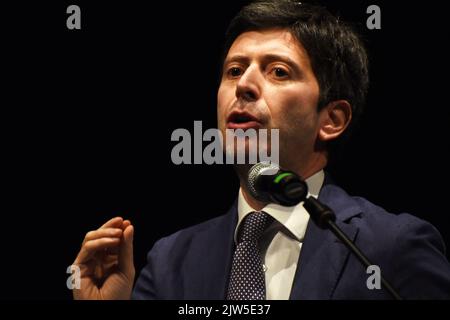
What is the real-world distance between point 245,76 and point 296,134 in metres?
0.26

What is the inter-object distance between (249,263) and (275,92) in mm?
570

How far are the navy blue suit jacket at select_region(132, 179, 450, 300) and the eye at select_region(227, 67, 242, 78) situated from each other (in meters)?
0.49

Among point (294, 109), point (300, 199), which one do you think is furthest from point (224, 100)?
point (300, 199)

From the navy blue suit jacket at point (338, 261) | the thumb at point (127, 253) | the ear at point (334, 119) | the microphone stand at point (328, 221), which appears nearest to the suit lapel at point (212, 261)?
the navy blue suit jacket at point (338, 261)

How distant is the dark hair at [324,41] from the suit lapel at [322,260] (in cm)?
41

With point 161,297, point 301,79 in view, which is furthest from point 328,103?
point 161,297

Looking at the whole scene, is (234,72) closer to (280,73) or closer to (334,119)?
(280,73)

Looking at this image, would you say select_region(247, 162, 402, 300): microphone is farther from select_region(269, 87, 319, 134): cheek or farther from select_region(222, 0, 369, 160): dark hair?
select_region(222, 0, 369, 160): dark hair

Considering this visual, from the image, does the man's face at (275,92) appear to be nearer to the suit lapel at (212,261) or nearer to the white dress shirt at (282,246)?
the white dress shirt at (282,246)

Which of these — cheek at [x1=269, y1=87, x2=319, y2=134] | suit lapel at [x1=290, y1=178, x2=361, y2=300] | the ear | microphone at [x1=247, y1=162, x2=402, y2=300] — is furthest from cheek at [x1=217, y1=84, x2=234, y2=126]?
microphone at [x1=247, y1=162, x2=402, y2=300]

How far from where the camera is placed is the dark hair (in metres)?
2.32

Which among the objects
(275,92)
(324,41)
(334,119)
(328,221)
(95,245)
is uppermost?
(324,41)

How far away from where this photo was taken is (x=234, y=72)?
2338 mm

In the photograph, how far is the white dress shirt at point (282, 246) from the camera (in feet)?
6.73
